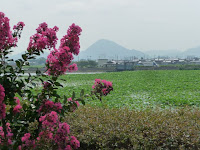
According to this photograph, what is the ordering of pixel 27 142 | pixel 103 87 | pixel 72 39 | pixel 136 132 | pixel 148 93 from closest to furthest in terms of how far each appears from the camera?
1. pixel 27 142
2. pixel 72 39
3. pixel 103 87
4. pixel 136 132
5. pixel 148 93

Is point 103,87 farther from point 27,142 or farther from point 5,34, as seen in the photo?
point 5,34

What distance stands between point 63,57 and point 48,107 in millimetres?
591

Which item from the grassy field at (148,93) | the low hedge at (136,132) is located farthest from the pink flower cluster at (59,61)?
the grassy field at (148,93)

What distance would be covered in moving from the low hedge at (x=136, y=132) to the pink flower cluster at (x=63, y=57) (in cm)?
153

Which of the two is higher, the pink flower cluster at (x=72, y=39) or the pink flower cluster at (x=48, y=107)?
the pink flower cluster at (x=72, y=39)

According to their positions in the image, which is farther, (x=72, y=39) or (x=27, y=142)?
(x=72, y=39)

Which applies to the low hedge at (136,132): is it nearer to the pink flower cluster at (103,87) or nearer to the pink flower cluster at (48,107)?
the pink flower cluster at (103,87)

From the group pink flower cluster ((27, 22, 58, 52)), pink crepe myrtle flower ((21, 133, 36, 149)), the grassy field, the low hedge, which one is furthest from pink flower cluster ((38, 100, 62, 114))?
the grassy field

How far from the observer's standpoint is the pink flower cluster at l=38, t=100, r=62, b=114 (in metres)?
2.87

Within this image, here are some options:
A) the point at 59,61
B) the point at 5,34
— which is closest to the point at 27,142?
the point at 59,61

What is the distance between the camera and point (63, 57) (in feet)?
9.62

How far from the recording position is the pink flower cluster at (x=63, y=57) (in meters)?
2.95

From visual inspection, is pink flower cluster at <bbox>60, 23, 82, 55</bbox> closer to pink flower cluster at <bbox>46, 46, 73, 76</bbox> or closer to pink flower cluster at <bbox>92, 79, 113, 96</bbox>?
pink flower cluster at <bbox>46, 46, 73, 76</bbox>

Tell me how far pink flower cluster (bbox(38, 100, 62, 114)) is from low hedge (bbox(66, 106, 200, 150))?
1.37 meters
